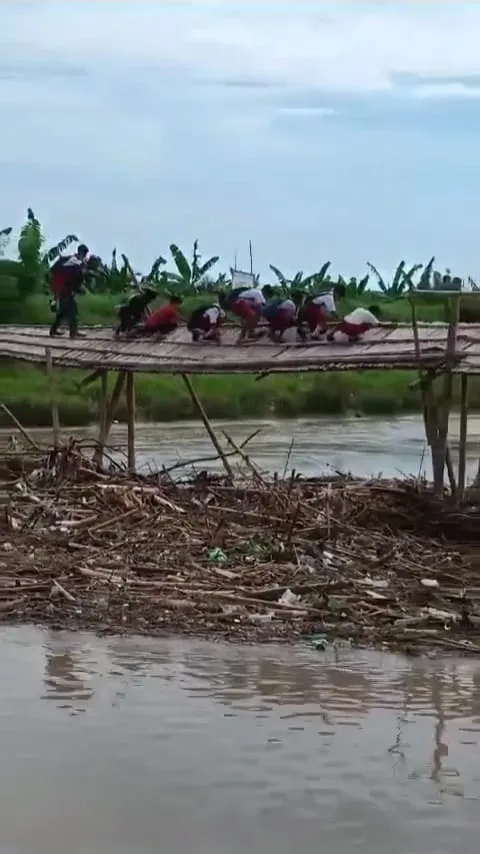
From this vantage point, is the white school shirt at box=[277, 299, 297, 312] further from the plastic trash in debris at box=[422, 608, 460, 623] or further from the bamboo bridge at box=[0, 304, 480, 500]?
the plastic trash in debris at box=[422, 608, 460, 623]

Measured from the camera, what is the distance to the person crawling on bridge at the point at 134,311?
40.6ft

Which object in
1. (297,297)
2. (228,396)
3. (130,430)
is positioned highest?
(297,297)

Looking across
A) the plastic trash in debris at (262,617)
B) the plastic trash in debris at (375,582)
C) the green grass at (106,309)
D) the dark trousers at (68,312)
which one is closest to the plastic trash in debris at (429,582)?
the plastic trash in debris at (375,582)

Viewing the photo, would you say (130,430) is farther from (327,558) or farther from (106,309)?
(106,309)

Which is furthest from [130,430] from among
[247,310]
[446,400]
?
[446,400]

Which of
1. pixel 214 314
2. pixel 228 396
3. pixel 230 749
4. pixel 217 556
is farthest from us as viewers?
pixel 228 396

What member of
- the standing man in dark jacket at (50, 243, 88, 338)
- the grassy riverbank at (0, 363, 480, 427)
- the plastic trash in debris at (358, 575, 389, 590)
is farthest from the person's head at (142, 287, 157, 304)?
the grassy riverbank at (0, 363, 480, 427)

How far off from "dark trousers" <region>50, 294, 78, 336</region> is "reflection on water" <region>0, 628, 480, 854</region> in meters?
6.21

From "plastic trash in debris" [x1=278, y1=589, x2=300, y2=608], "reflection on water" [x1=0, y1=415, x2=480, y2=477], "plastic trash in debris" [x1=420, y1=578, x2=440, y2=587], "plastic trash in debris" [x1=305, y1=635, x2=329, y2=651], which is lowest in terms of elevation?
"reflection on water" [x1=0, y1=415, x2=480, y2=477]

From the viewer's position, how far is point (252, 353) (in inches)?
436

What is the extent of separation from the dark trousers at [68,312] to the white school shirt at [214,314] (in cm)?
163

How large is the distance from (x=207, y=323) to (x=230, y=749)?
6.68 meters

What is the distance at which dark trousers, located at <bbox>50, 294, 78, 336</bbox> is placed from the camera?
42.2 ft

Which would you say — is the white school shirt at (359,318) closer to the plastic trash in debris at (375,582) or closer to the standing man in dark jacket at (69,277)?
the standing man in dark jacket at (69,277)
